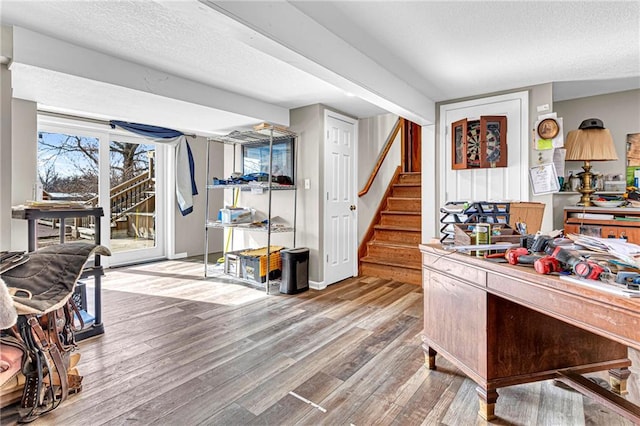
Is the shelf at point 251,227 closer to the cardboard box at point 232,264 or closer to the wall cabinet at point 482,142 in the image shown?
the cardboard box at point 232,264

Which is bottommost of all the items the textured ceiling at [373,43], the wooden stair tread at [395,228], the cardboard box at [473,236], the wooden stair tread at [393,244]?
the wooden stair tread at [393,244]

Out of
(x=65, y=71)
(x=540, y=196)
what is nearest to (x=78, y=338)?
(x=65, y=71)

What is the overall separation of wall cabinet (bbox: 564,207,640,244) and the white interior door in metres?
2.43

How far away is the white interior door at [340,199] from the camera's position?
3.97 metres

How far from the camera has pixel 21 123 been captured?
3396mm

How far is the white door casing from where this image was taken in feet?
10.8

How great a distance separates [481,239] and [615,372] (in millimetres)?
1116

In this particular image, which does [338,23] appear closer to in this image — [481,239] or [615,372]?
[481,239]

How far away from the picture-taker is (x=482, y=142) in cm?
340

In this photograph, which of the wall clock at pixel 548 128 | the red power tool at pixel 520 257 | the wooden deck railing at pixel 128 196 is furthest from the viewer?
the wooden deck railing at pixel 128 196

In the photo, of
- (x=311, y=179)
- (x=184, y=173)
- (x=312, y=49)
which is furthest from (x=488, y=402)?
(x=184, y=173)

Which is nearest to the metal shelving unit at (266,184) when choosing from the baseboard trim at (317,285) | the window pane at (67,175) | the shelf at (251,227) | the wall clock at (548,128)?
the shelf at (251,227)

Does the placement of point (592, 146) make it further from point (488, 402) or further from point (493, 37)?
point (488, 402)

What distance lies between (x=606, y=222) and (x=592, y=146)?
0.80 m
